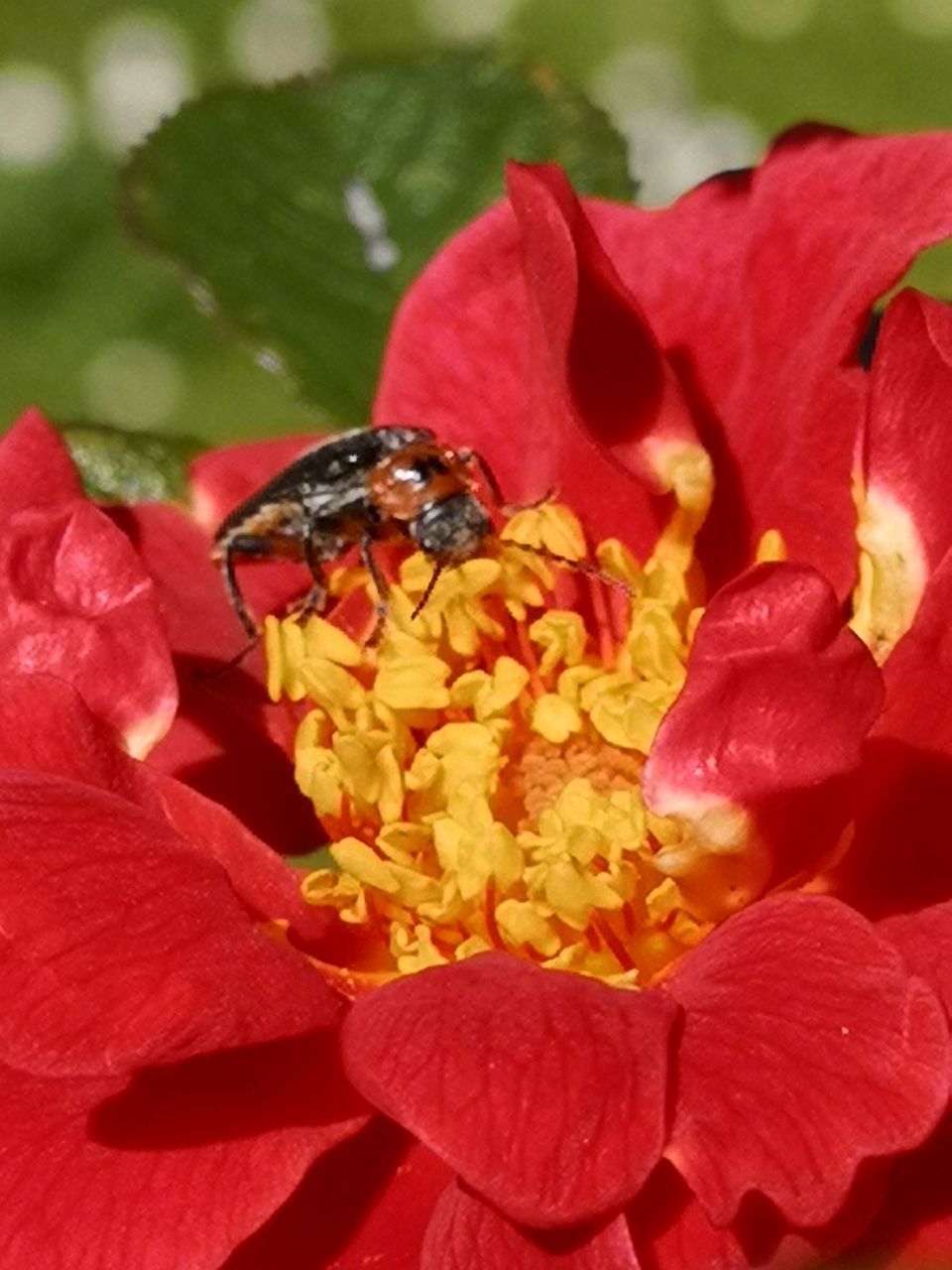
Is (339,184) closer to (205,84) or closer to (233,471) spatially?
(233,471)

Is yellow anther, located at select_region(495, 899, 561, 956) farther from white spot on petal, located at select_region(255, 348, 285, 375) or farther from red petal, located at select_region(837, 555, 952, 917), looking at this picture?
white spot on petal, located at select_region(255, 348, 285, 375)

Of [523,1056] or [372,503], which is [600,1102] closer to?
[523,1056]

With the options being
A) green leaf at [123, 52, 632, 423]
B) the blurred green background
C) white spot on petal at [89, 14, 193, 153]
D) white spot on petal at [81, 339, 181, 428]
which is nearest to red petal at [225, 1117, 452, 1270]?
green leaf at [123, 52, 632, 423]

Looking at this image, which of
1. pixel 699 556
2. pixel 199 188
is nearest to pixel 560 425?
pixel 699 556

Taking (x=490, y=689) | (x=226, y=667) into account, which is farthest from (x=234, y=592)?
(x=490, y=689)

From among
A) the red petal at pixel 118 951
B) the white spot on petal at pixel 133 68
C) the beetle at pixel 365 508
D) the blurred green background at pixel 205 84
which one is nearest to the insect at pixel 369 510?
the beetle at pixel 365 508

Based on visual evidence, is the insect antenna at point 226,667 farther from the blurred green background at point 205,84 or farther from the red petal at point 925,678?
the blurred green background at point 205,84

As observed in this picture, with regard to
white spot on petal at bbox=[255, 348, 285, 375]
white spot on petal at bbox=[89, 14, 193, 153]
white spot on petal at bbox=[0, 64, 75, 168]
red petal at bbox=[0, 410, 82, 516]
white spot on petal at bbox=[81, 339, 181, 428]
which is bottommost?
white spot on petal at bbox=[81, 339, 181, 428]
